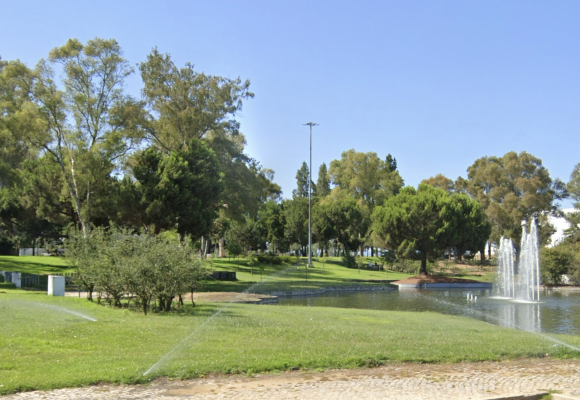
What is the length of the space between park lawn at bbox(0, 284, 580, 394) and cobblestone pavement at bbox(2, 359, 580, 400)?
16.0 inches

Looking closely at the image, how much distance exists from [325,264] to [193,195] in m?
30.3

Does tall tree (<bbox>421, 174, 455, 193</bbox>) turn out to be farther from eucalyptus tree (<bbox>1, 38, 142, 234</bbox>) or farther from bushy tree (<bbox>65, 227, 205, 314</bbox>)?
bushy tree (<bbox>65, 227, 205, 314</bbox>)

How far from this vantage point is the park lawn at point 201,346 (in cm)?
924

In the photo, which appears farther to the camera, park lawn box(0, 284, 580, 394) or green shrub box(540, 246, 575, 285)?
green shrub box(540, 246, 575, 285)

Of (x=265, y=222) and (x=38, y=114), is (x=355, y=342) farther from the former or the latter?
(x=265, y=222)

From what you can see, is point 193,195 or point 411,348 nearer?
point 411,348

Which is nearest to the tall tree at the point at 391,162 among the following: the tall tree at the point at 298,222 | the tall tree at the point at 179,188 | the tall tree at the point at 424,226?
the tall tree at the point at 298,222

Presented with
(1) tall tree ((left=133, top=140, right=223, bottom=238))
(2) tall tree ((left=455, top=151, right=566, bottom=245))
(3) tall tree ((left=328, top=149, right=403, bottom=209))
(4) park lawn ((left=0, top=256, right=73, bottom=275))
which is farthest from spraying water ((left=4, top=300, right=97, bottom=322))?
(3) tall tree ((left=328, top=149, right=403, bottom=209))

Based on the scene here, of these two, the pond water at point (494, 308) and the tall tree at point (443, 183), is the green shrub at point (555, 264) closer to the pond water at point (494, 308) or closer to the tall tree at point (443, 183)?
the pond water at point (494, 308)

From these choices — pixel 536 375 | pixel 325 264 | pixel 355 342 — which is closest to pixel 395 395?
pixel 536 375

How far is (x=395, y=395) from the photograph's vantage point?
27.1 ft

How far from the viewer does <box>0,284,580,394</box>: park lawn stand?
9.24m

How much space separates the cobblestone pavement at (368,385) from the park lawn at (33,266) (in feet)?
100

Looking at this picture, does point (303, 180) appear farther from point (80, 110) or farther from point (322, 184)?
point (80, 110)
